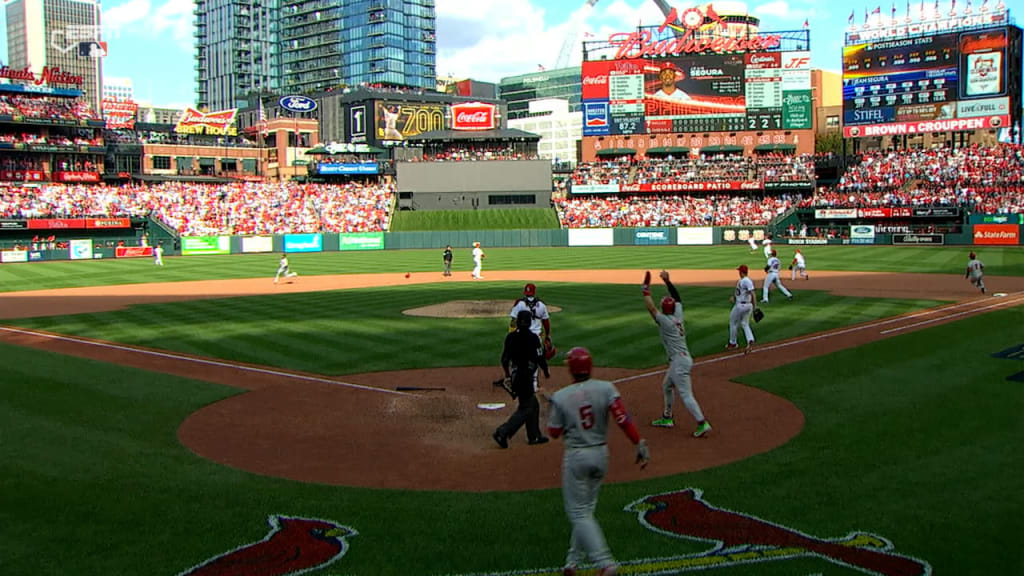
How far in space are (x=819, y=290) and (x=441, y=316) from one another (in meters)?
15.6

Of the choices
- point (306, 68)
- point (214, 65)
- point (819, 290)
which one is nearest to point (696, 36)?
point (819, 290)

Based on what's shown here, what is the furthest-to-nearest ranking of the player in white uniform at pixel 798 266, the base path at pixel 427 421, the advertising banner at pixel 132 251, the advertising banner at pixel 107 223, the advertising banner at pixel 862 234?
the advertising banner at pixel 107 223 < the advertising banner at pixel 132 251 < the advertising banner at pixel 862 234 < the player in white uniform at pixel 798 266 < the base path at pixel 427 421

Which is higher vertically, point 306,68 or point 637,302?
point 306,68

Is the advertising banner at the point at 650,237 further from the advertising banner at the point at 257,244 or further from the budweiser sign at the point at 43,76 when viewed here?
the budweiser sign at the point at 43,76

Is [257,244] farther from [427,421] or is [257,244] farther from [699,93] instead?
[427,421]

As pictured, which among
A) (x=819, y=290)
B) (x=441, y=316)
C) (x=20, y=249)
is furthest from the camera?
(x=20, y=249)

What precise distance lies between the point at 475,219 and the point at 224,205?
24.3m

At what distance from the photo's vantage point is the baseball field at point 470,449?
761 cm

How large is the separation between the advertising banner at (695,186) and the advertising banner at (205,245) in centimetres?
3909

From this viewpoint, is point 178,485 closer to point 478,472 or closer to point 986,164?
point 478,472

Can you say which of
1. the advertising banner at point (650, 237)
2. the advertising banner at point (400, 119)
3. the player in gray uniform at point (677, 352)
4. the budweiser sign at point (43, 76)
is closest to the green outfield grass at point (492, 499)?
the player in gray uniform at point (677, 352)

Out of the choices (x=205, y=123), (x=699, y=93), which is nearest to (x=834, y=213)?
(x=699, y=93)

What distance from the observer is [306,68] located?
168500mm

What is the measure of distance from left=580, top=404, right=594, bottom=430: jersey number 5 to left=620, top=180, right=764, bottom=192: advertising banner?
7589 centimetres
